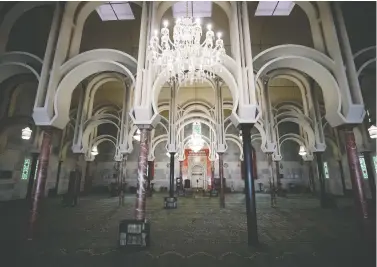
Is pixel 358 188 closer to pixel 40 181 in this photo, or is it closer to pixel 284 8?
pixel 284 8

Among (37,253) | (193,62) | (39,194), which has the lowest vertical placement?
(37,253)

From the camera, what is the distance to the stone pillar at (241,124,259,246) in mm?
4723

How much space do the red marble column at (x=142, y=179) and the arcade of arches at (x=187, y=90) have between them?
25 millimetres

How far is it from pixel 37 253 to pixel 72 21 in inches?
251

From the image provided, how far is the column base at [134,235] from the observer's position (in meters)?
4.43

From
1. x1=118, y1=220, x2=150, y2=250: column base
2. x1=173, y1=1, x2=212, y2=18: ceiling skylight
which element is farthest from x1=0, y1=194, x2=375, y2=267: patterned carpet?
x1=173, y1=1, x2=212, y2=18: ceiling skylight

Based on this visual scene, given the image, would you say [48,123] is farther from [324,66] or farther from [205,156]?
[205,156]

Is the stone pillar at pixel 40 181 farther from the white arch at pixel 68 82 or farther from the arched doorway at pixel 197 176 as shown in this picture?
the arched doorway at pixel 197 176

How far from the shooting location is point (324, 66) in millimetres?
5918

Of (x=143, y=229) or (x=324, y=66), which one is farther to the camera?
(x=324, y=66)

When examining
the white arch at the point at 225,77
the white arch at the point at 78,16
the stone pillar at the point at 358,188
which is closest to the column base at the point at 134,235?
the white arch at the point at 225,77

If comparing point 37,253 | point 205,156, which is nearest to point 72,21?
point 37,253

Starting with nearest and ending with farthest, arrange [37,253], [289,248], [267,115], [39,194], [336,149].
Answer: [37,253] < [289,248] < [39,194] < [267,115] < [336,149]

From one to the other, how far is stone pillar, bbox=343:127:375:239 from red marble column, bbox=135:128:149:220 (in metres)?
5.19
